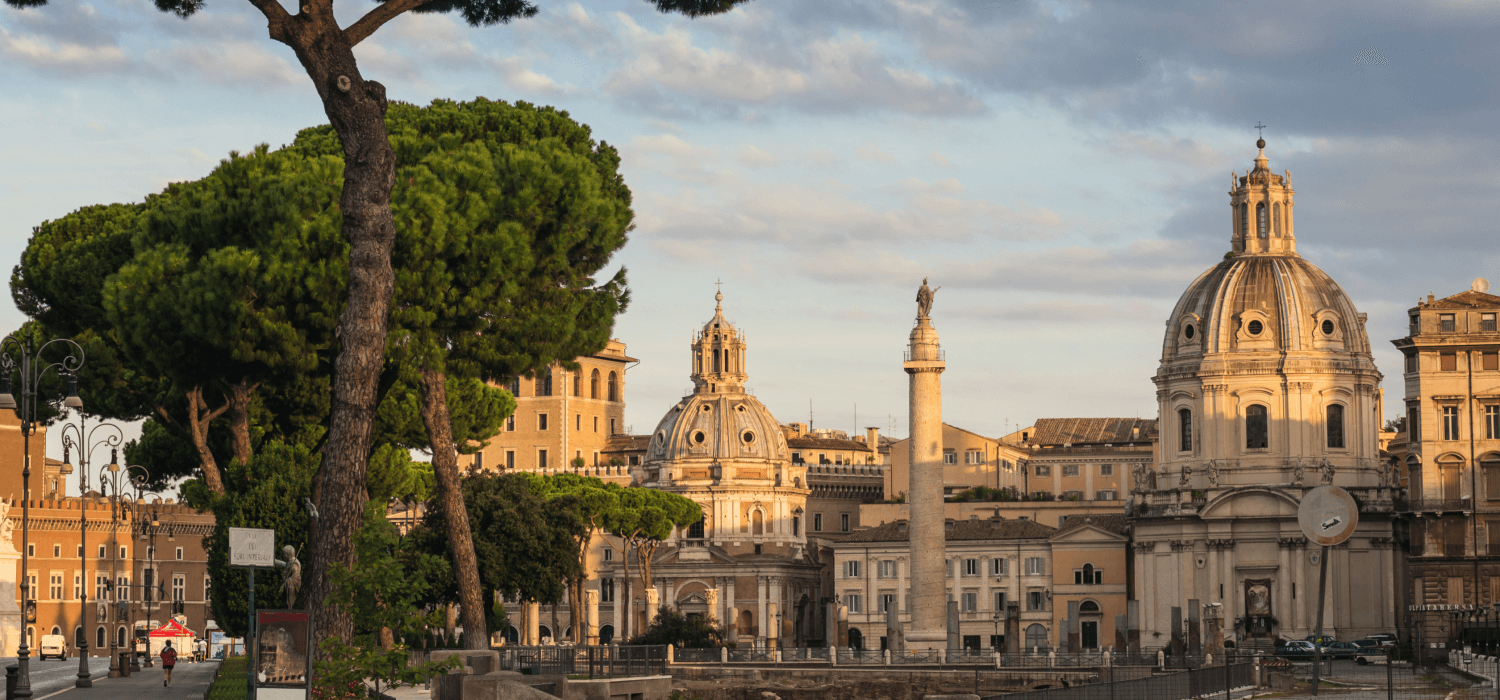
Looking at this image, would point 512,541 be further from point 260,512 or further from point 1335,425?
point 1335,425

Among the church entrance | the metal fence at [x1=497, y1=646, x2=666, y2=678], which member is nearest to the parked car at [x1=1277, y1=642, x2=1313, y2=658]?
the church entrance

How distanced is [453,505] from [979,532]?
68921mm

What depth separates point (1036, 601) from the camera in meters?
99.8

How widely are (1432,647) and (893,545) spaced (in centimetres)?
5290

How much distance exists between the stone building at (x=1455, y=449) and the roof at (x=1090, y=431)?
46083 mm

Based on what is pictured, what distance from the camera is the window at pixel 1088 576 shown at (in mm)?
97500

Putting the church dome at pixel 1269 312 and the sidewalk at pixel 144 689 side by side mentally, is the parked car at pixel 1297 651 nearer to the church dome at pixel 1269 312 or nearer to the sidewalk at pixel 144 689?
the church dome at pixel 1269 312

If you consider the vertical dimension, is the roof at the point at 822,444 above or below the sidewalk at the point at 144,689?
above

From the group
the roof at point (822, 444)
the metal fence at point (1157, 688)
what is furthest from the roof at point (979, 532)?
the metal fence at point (1157, 688)

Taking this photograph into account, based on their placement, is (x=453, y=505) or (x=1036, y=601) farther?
(x=1036, y=601)

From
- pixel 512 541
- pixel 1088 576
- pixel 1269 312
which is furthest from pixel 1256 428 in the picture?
pixel 512 541

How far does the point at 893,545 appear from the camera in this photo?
10469 cm

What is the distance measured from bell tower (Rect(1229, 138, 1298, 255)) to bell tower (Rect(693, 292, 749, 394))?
4387cm

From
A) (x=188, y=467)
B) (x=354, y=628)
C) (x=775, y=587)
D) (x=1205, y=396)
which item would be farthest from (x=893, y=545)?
(x=354, y=628)
